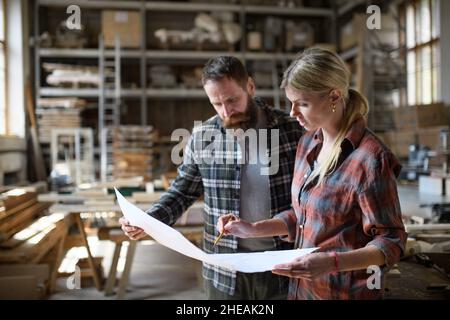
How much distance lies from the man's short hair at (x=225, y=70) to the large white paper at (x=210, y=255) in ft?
1.33

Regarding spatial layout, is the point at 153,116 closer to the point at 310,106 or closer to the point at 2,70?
the point at 2,70

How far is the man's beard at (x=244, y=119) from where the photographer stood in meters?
1.22

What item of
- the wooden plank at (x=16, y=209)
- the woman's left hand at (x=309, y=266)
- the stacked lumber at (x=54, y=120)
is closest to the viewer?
the woman's left hand at (x=309, y=266)

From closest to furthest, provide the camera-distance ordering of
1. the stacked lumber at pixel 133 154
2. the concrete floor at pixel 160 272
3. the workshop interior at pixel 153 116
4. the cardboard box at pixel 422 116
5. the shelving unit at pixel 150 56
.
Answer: the workshop interior at pixel 153 116 → the concrete floor at pixel 160 272 → the stacked lumber at pixel 133 154 → the cardboard box at pixel 422 116 → the shelving unit at pixel 150 56

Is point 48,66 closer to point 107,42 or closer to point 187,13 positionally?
point 107,42

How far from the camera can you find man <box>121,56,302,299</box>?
3.93ft

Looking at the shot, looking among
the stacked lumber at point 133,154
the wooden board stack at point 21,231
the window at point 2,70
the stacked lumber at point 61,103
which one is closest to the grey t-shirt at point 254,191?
the wooden board stack at point 21,231

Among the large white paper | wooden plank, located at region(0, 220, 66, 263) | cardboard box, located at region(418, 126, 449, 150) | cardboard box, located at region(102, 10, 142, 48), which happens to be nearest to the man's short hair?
the large white paper

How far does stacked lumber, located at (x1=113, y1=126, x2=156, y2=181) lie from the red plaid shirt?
2161mm

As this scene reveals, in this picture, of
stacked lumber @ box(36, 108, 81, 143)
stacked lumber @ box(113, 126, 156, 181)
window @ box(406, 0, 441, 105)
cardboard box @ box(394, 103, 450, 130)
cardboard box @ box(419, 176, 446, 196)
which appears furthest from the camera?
stacked lumber @ box(36, 108, 81, 143)

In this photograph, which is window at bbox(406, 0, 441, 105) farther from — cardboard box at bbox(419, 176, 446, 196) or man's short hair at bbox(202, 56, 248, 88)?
man's short hair at bbox(202, 56, 248, 88)

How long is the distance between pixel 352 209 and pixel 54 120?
5223mm

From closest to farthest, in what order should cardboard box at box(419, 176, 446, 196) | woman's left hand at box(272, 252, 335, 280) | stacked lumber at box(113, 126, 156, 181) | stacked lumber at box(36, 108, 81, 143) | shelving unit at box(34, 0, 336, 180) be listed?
1. woman's left hand at box(272, 252, 335, 280)
2. cardboard box at box(419, 176, 446, 196)
3. stacked lumber at box(113, 126, 156, 181)
4. stacked lumber at box(36, 108, 81, 143)
5. shelving unit at box(34, 0, 336, 180)

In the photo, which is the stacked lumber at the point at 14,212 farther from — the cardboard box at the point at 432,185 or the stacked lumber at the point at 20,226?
the cardboard box at the point at 432,185
